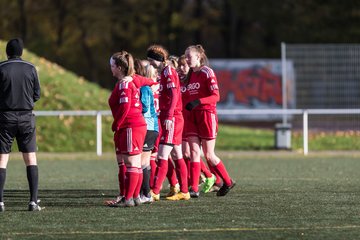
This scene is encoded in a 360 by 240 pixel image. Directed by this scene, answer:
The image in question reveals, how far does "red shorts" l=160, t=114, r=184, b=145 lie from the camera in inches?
535

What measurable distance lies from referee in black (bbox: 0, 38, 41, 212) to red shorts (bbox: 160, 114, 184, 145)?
2.07 m

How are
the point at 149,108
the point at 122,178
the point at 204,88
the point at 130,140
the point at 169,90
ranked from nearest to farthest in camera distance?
1. the point at 130,140
2. the point at 122,178
3. the point at 149,108
4. the point at 169,90
5. the point at 204,88

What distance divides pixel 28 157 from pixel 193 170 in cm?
273

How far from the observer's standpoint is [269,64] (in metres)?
43.6

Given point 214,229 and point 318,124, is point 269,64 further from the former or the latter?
point 214,229

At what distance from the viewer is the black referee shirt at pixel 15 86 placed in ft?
39.3

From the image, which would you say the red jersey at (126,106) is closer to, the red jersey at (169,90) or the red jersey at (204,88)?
the red jersey at (169,90)

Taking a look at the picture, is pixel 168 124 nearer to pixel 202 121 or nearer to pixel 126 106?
pixel 202 121

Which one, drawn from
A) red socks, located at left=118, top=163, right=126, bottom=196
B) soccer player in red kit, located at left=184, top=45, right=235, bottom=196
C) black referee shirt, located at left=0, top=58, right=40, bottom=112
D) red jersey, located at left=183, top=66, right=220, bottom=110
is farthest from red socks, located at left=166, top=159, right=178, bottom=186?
black referee shirt, located at left=0, top=58, right=40, bottom=112

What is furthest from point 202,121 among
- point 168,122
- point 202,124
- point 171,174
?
point 171,174

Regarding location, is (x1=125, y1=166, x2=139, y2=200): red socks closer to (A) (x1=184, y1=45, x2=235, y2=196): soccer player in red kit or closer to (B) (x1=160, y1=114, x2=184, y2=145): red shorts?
(B) (x1=160, y1=114, x2=184, y2=145): red shorts

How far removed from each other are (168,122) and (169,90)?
1.38 ft

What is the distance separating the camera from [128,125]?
40.8 ft

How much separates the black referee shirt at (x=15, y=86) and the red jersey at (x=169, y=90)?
2053 mm
